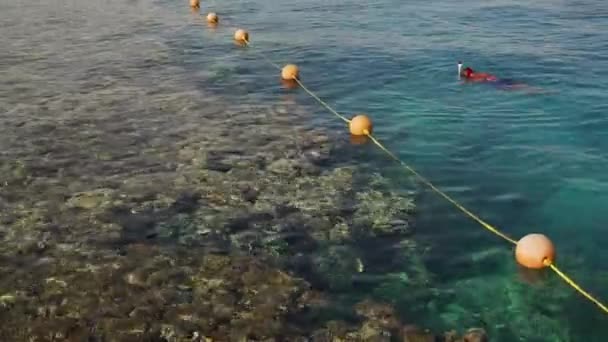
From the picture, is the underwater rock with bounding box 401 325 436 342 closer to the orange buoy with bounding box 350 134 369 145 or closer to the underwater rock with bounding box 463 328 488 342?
the underwater rock with bounding box 463 328 488 342

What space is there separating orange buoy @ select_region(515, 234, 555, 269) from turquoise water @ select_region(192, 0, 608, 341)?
360 mm

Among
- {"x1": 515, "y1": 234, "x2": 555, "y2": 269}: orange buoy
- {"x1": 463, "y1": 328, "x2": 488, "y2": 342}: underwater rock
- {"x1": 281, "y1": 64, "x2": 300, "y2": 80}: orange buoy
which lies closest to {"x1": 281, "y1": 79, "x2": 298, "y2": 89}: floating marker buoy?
{"x1": 281, "y1": 64, "x2": 300, "y2": 80}: orange buoy

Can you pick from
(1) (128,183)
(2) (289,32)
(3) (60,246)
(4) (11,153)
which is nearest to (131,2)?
(2) (289,32)

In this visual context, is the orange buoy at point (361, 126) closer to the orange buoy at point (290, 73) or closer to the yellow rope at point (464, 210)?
the yellow rope at point (464, 210)

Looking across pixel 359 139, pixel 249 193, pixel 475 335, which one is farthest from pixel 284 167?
pixel 475 335

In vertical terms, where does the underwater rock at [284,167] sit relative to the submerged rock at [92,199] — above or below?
above

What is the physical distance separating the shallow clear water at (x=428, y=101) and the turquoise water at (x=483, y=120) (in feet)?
0.18

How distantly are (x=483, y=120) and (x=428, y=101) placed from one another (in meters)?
2.70

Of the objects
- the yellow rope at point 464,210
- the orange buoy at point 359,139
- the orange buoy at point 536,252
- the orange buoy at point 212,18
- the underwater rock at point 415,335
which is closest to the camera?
the underwater rock at point 415,335

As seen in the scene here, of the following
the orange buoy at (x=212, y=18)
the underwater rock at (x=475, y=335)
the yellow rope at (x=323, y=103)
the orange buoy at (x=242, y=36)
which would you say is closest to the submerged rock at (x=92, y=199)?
the yellow rope at (x=323, y=103)

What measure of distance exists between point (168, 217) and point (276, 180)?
3.20 m

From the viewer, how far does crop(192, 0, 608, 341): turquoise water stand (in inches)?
485

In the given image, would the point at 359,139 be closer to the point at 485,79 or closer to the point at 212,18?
the point at 485,79

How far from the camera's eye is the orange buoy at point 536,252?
12.5 meters
